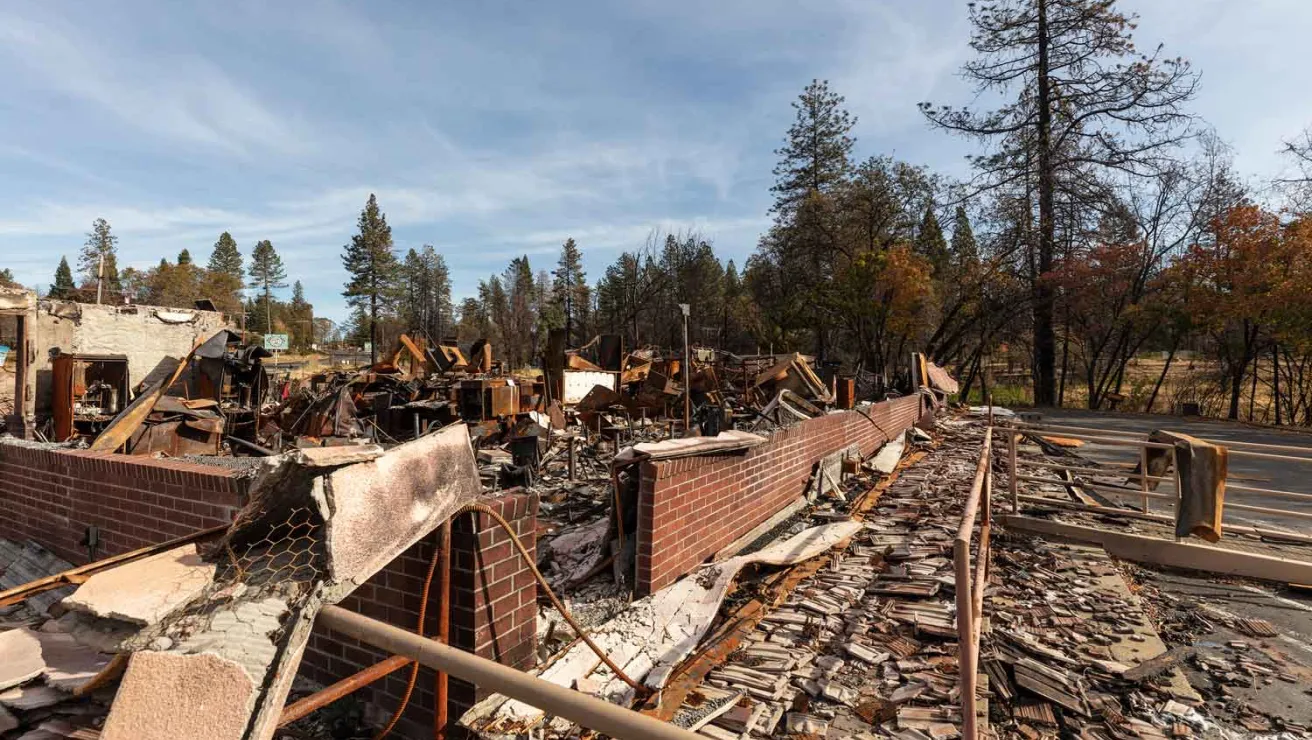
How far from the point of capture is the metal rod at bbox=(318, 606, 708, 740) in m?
1.18

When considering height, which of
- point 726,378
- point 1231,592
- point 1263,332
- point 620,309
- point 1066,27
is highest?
point 1066,27

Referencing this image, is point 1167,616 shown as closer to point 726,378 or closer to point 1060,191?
point 726,378

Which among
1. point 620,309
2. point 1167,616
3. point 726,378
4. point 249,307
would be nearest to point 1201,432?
point 726,378

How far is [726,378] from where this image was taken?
18.7 m

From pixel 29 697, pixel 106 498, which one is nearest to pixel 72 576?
pixel 29 697

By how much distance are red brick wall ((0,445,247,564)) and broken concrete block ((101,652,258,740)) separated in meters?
1.86

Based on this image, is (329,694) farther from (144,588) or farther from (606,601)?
(606,601)

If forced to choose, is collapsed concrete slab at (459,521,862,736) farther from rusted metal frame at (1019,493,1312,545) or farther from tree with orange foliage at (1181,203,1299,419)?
tree with orange foliage at (1181,203,1299,419)

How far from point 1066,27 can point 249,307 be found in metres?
86.4

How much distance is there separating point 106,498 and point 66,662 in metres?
2.03

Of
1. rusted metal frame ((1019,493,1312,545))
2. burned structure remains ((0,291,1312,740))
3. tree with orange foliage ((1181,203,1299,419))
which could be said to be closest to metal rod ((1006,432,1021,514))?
burned structure remains ((0,291,1312,740))

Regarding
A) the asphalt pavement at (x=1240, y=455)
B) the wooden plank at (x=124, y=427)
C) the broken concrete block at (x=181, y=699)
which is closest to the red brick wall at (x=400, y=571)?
the broken concrete block at (x=181, y=699)

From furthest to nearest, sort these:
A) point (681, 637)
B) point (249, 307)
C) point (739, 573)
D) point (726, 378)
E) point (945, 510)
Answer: point (249, 307) < point (726, 378) < point (945, 510) < point (739, 573) < point (681, 637)

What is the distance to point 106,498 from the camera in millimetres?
3871
